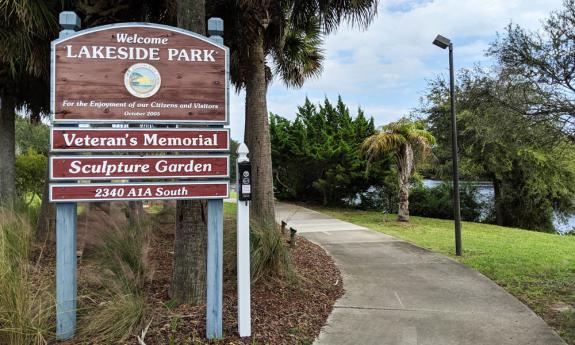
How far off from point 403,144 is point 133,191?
1248cm

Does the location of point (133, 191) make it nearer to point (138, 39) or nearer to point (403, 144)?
point (138, 39)

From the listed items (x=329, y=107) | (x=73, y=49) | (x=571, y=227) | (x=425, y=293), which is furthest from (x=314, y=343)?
(x=571, y=227)

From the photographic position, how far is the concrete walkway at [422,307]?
460cm

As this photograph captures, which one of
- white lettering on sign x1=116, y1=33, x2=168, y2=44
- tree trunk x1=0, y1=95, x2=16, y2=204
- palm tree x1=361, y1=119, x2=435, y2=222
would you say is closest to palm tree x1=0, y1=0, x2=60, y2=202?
tree trunk x1=0, y1=95, x2=16, y2=204

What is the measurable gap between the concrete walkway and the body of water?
15.2 meters

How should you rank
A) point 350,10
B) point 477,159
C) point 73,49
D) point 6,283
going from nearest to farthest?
point 6,283
point 73,49
point 350,10
point 477,159

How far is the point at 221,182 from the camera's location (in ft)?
14.1

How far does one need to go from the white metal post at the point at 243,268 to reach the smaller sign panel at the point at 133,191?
26 centimetres

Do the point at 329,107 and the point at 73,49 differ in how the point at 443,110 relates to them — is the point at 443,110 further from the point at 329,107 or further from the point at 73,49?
the point at 73,49

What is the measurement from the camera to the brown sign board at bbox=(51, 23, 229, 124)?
3.96 metres

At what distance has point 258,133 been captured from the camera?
8414 mm

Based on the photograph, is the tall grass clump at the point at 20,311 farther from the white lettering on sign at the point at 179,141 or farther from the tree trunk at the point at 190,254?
the white lettering on sign at the point at 179,141

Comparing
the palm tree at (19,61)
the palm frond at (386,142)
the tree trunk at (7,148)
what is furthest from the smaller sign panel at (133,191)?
the palm frond at (386,142)

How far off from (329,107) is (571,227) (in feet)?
42.4
